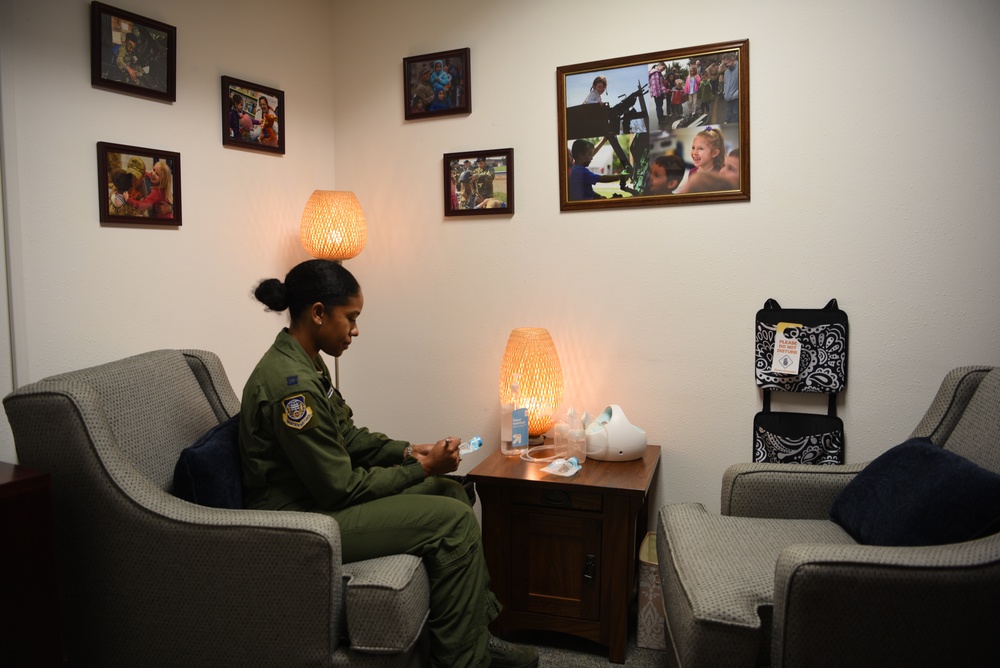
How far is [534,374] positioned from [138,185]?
4.90ft

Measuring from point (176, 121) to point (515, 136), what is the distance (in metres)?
1.25

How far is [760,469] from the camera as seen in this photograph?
7.30 feet

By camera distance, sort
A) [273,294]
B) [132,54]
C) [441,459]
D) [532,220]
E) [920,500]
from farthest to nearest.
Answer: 1. [532,220]
2. [132,54]
3. [441,459]
4. [273,294]
5. [920,500]

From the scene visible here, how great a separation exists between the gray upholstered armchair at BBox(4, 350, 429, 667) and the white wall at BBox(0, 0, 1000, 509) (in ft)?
1.58

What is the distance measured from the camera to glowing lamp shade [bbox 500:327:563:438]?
2.66 metres

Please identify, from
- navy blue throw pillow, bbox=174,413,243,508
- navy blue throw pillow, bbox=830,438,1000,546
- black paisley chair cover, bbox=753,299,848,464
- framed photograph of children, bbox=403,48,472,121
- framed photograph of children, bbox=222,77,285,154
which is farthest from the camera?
framed photograph of children, bbox=403,48,472,121

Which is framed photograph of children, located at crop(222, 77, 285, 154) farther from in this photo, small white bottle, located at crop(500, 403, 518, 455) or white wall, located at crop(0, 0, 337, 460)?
small white bottle, located at crop(500, 403, 518, 455)

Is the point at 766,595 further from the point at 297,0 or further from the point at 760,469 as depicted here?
the point at 297,0

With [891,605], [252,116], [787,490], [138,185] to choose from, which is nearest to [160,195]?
[138,185]

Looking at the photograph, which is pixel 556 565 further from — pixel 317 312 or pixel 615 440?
pixel 317 312

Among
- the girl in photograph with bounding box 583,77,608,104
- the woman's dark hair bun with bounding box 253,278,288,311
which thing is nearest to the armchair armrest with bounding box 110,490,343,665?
the woman's dark hair bun with bounding box 253,278,288,311

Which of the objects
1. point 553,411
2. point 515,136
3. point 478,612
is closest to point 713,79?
point 515,136

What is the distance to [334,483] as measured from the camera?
1.84m

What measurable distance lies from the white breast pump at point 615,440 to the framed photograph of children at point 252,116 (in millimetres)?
1688
